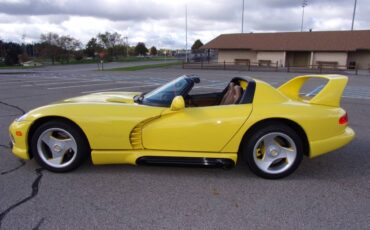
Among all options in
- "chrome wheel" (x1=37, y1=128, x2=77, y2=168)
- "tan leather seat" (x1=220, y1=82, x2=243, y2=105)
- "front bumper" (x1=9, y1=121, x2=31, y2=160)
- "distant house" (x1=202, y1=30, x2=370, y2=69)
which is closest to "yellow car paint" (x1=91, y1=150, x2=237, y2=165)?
"chrome wheel" (x1=37, y1=128, x2=77, y2=168)

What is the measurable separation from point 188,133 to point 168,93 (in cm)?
61

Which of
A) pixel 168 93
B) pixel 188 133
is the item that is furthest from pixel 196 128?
pixel 168 93

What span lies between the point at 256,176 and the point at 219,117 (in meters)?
0.84

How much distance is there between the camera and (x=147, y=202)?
296cm

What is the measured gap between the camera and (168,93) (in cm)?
371

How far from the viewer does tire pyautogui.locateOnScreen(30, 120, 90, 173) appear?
11.4ft

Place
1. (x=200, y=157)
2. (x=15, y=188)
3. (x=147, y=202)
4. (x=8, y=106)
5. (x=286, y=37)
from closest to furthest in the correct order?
(x=147, y=202) → (x=15, y=188) → (x=200, y=157) → (x=8, y=106) → (x=286, y=37)

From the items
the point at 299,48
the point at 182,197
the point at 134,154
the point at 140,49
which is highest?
the point at 140,49

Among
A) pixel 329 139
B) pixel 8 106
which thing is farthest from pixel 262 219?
pixel 8 106

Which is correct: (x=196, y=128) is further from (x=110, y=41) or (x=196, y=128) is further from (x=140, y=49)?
(x=140, y=49)

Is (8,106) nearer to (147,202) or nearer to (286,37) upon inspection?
(147,202)

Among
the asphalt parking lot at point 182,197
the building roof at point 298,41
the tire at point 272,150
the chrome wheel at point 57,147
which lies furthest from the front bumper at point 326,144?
the building roof at point 298,41

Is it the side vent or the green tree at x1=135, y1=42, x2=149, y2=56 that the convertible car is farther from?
the green tree at x1=135, y1=42, x2=149, y2=56

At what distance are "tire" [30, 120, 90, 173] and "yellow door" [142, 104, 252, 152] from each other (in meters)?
0.77
